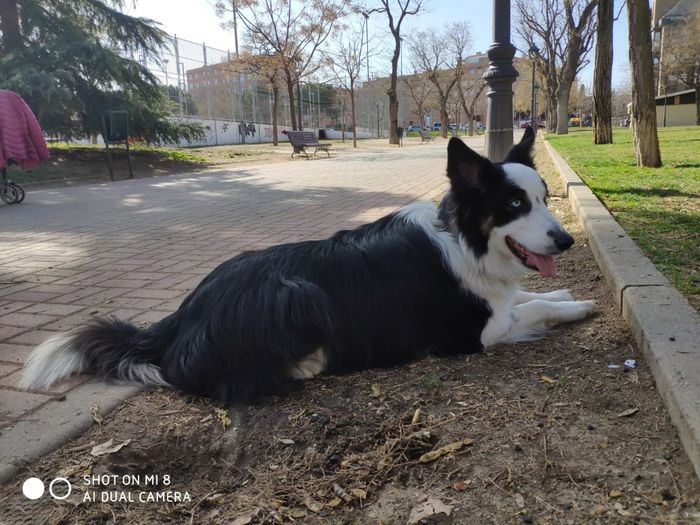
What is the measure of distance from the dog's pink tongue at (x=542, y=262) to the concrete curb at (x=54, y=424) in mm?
2331

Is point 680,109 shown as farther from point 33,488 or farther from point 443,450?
point 33,488

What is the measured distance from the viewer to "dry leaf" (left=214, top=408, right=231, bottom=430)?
2431 mm

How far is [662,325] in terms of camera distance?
8.50 ft

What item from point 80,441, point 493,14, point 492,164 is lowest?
point 80,441

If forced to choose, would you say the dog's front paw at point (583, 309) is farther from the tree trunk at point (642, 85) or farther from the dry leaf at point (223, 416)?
the tree trunk at point (642, 85)

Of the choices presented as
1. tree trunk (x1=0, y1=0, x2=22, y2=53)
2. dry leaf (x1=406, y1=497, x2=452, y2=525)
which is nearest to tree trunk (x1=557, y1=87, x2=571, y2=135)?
tree trunk (x1=0, y1=0, x2=22, y2=53)

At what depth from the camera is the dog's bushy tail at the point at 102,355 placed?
2.88 meters

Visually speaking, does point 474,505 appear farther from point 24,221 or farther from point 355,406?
point 24,221

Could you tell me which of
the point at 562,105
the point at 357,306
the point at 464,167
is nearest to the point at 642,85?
the point at 464,167

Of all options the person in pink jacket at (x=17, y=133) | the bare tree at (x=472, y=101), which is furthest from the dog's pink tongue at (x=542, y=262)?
the bare tree at (x=472, y=101)

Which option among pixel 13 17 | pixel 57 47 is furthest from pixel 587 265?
pixel 13 17

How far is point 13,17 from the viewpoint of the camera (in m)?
17.8

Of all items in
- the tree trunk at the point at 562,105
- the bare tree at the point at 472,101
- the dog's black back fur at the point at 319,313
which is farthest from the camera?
the bare tree at the point at 472,101

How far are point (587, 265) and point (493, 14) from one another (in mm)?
5223
